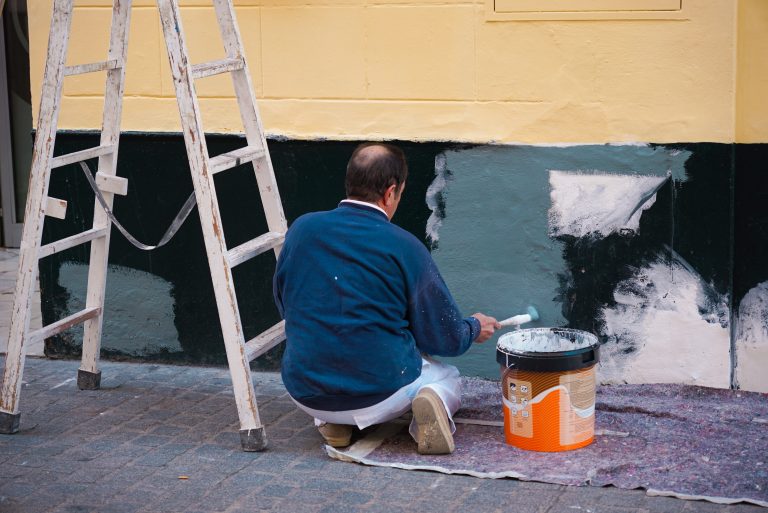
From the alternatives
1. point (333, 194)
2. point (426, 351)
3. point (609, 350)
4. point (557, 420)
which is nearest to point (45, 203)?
point (333, 194)

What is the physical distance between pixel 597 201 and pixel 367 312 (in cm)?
143

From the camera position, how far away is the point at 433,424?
4316 millimetres

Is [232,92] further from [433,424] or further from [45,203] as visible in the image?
[433,424]

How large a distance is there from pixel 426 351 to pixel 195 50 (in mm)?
2079

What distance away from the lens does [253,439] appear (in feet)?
14.6

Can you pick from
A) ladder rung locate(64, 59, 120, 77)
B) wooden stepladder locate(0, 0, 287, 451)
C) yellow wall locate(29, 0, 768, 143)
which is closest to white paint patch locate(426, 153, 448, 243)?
yellow wall locate(29, 0, 768, 143)

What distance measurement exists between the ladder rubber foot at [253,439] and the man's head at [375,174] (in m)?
1.05

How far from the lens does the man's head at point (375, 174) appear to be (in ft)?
14.1

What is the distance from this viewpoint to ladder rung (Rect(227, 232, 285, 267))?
451 cm

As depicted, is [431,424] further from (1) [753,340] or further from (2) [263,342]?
(1) [753,340]

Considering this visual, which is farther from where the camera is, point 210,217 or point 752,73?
point 752,73

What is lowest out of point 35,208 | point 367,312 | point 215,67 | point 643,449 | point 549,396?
point 643,449

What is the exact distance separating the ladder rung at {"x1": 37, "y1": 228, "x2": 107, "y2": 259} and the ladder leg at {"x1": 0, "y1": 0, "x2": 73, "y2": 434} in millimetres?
102

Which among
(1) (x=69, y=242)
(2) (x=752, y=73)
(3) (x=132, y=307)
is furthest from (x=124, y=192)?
(2) (x=752, y=73)
